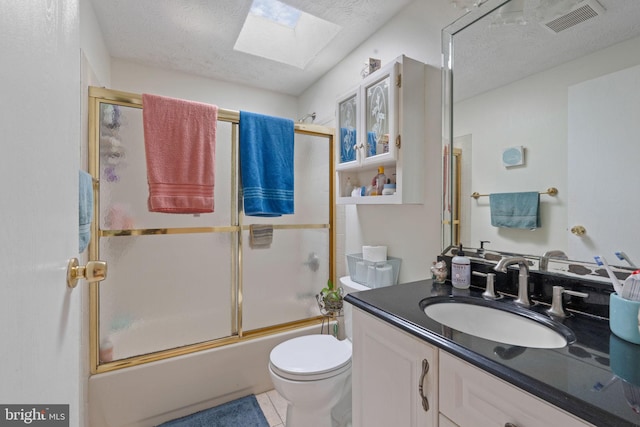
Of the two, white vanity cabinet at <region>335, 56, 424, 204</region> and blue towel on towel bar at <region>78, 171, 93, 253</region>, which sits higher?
white vanity cabinet at <region>335, 56, 424, 204</region>

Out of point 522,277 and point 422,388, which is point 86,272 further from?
point 522,277

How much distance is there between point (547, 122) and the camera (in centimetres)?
106

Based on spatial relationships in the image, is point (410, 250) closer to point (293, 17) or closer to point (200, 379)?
point (200, 379)

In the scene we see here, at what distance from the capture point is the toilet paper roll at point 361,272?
1.75 metres

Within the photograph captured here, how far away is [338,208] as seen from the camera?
7.48 ft

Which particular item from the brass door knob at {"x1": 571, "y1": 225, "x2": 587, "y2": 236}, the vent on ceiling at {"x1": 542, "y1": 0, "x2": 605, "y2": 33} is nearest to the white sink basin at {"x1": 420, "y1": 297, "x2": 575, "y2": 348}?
the brass door knob at {"x1": 571, "y1": 225, "x2": 587, "y2": 236}

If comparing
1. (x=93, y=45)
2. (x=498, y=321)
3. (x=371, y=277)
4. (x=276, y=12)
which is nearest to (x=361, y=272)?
(x=371, y=277)

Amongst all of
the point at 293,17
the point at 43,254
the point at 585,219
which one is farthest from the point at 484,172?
the point at 293,17

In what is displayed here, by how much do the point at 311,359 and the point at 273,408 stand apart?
1.96 feet

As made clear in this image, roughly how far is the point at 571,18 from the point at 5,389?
1.66 metres

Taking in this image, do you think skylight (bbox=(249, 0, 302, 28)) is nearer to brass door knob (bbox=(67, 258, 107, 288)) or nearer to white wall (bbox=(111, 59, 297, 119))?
white wall (bbox=(111, 59, 297, 119))

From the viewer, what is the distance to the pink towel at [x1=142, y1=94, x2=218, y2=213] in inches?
63.6

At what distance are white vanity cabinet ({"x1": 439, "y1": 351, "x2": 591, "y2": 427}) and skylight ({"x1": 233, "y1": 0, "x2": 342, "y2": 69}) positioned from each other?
1962 millimetres

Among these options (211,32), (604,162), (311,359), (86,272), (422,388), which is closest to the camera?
(86,272)
